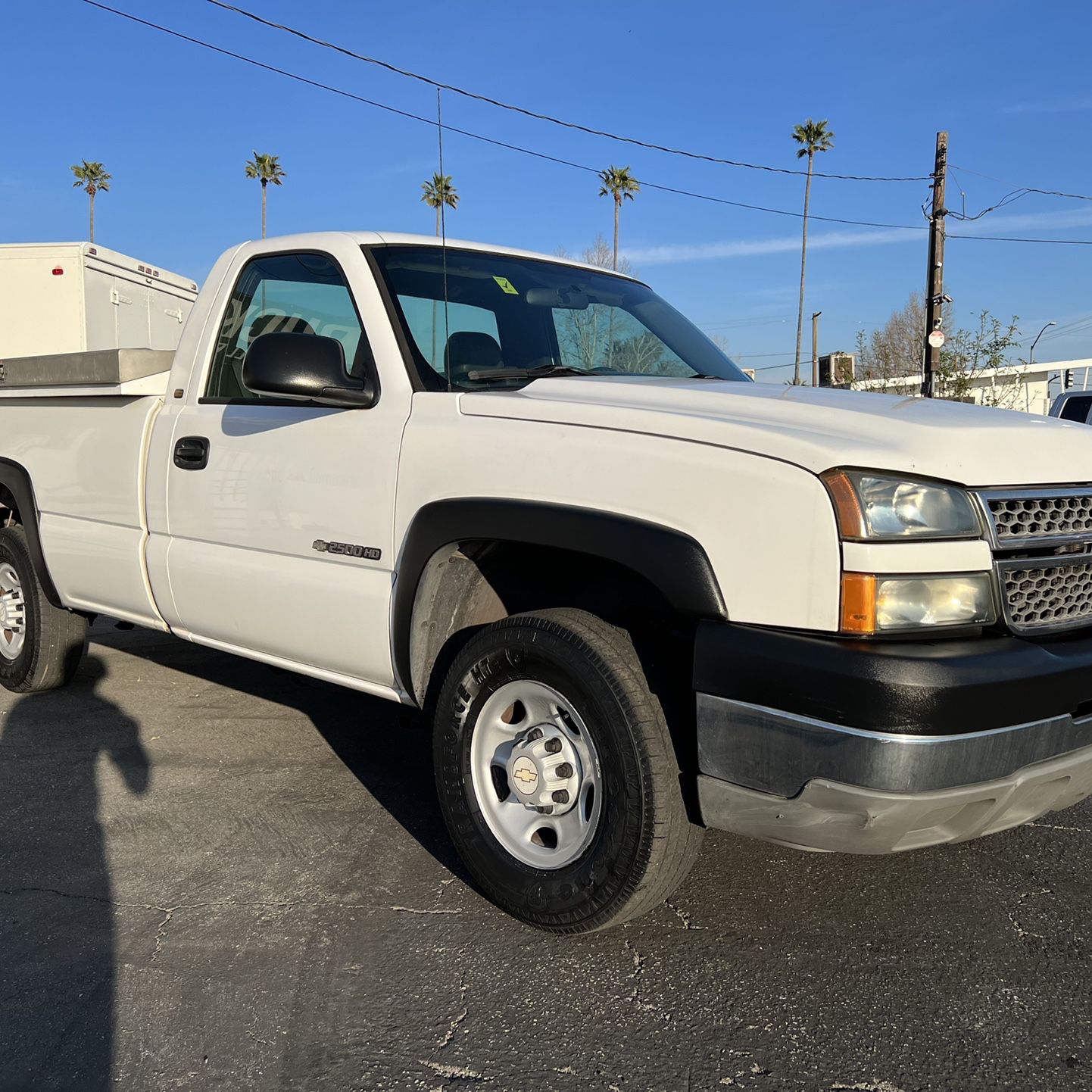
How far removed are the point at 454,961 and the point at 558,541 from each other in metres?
1.16

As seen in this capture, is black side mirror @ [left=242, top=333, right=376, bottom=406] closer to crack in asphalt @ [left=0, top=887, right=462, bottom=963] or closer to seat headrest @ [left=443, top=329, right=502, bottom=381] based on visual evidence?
seat headrest @ [left=443, top=329, right=502, bottom=381]

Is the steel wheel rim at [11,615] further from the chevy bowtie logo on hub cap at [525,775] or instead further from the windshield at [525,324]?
the chevy bowtie logo on hub cap at [525,775]

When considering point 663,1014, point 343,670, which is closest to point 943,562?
point 663,1014

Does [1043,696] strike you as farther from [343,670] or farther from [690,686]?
[343,670]

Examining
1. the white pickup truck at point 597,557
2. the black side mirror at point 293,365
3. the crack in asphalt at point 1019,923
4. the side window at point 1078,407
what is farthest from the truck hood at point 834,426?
the side window at point 1078,407

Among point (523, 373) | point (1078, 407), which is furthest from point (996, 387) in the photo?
point (523, 373)

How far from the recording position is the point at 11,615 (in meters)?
5.35

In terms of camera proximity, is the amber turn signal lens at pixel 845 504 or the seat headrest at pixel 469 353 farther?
the seat headrest at pixel 469 353

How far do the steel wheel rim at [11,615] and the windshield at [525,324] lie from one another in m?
3.04

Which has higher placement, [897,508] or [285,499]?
[897,508]

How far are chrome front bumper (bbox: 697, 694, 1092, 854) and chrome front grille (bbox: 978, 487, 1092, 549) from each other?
0.43 metres

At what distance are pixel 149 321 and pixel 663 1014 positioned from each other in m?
9.85

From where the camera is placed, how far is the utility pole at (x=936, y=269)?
18.5 m

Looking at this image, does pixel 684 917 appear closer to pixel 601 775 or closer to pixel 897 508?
pixel 601 775
